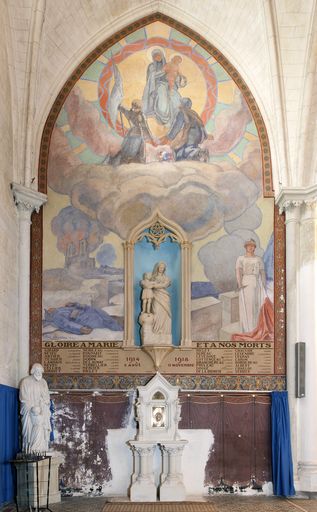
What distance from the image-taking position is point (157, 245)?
1752 cm

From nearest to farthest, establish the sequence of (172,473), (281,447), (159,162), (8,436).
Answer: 1. (8,436)
2. (172,473)
3. (281,447)
4. (159,162)

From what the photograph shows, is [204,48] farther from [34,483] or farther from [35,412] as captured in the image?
[34,483]

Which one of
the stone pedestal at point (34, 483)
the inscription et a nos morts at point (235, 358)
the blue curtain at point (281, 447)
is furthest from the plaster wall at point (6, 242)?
Answer: the blue curtain at point (281, 447)

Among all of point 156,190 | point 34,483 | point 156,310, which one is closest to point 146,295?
point 156,310

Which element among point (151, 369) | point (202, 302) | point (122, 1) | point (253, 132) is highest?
point (122, 1)

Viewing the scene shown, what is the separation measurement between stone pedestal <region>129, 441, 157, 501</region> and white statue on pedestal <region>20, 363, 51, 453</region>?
1.57 metres

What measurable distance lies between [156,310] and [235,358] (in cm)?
174

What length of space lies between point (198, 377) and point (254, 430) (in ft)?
4.67

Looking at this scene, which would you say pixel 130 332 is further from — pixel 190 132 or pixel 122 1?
pixel 122 1

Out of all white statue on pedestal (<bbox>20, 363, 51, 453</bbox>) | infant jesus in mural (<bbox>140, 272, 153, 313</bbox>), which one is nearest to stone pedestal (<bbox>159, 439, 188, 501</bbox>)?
white statue on pedestal (<bbox>20, 363, 51, 453</bbox>)

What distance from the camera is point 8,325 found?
1612cm

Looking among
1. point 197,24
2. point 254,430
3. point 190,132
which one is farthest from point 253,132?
point 254,430

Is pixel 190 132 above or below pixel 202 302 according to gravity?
above

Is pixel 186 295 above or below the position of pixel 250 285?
below
